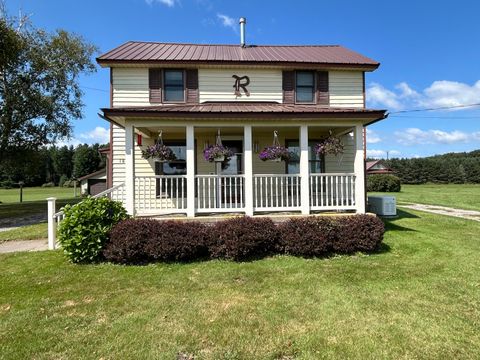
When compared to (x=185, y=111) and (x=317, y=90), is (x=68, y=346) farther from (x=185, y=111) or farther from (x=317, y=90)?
(x=317, y=90)

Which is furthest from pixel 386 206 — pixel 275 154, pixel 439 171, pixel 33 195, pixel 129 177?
pixel 33 195

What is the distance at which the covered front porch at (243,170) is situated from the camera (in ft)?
27.2

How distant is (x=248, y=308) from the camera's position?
4.37 metres

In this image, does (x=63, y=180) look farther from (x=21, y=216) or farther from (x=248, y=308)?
(x=248, y=308)

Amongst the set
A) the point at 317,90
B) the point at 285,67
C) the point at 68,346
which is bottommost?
the point at 68,346

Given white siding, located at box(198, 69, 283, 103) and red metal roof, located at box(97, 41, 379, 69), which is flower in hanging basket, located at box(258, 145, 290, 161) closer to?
white siding, located at box(198, 69, 283, 103)

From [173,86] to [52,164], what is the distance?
281 feet

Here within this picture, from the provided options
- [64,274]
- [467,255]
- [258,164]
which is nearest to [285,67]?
[258,164]

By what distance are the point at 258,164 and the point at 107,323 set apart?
302 inches

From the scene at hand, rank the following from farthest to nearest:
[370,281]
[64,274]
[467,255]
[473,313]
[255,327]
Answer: [467,255], [64,274], [370,281], [473,313], [255,327]

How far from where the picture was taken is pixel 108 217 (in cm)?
685

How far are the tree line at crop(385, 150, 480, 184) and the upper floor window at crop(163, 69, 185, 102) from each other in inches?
1808

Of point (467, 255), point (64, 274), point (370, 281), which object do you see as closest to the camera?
point (370, 281)

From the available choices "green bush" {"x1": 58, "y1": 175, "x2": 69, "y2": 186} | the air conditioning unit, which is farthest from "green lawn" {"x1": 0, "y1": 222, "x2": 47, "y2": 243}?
"green bush" {"x1": 58, "y1": 175, "x2": 69, "y2": 186}
